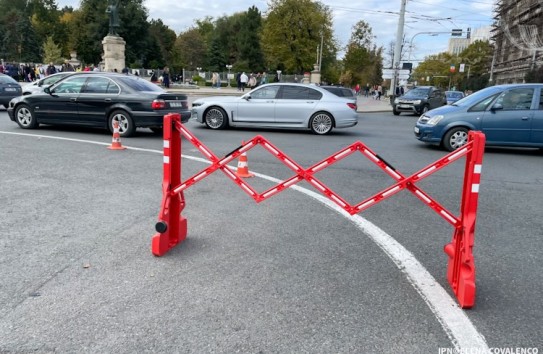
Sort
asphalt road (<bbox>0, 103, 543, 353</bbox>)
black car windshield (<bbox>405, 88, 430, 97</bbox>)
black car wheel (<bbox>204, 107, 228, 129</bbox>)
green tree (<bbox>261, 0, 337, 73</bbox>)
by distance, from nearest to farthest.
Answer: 1. asphalt road (<bbox>0, 103, 543, 353</bbox>)
2. black car wheel (<bbox>204, 107, 228, 129</bbox>)
3. black car windshield (<bbox>405, 88, 430, 97</bbox>)
4. green tree (<bbox>261, 0, 337, 73</bbox>)

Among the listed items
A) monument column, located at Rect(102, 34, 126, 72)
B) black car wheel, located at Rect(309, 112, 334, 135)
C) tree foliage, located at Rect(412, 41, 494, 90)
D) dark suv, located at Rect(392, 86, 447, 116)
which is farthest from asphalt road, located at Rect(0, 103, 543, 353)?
tree foliage, located at Rect(412, 41, 494, 90)

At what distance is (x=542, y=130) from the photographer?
424 inches

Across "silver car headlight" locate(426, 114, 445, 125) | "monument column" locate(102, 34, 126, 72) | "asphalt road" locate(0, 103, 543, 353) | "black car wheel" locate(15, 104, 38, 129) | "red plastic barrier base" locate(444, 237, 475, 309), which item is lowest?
"asphalt road" locate(0, 103, 543, 353)

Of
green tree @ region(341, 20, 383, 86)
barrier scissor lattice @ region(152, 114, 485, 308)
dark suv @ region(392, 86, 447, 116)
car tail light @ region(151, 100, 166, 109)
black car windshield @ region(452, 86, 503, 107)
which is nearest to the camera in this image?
barrier scissor lattice @ region(152, 114, 485, 308)

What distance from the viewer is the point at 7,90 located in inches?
675

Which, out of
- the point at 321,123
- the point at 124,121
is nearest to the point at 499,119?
the point at 321,123

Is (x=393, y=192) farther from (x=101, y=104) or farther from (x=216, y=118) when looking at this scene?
(x=216, y=118)

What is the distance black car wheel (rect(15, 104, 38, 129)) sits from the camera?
12266mm

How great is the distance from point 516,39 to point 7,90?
78.5 meters

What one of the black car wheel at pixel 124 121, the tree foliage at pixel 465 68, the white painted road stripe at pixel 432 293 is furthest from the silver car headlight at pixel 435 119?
the tree foliage at pixel 465 68

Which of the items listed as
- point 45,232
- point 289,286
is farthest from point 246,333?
point 45,232

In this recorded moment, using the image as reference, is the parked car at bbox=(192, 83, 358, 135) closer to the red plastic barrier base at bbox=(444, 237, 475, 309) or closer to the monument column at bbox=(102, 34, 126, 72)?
the red plastic barrier base at bbox=(444, 237, 475, 309)

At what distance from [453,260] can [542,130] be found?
880 centimetres

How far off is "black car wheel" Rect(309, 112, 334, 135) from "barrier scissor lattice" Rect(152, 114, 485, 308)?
9.83 m
